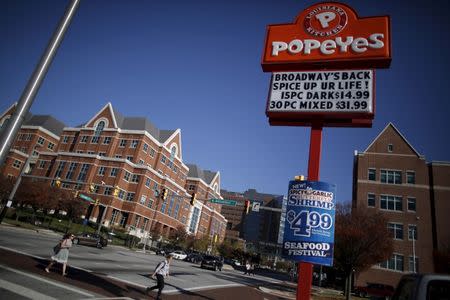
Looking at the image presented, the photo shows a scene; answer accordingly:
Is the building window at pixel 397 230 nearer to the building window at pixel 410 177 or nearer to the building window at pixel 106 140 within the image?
the building window at pixel 410 177

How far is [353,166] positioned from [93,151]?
51062mm

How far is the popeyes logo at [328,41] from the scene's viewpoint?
395 inches

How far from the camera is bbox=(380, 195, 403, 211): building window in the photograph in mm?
47312

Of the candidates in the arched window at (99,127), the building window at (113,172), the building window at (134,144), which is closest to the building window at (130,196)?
the building window at (113,172)

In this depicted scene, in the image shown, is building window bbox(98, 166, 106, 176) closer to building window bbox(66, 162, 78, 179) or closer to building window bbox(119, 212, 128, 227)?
building window bbox(66, 162, 78, 179)

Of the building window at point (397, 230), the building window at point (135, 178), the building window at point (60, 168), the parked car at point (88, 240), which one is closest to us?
the parked car at point (88, 240)

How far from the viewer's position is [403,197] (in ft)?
156

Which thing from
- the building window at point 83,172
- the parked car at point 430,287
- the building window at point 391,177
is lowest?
the parked car at point 430,287

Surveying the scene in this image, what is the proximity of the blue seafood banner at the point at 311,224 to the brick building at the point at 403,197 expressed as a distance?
3731 cm

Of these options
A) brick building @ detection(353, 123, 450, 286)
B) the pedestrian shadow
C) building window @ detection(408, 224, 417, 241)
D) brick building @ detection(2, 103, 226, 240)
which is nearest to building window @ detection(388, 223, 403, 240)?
brick building @ detection(353, 123, 450, 286)

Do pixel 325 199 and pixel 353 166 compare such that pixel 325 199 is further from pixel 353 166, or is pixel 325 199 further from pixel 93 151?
pixel 93 151

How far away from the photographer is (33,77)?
18.7ft

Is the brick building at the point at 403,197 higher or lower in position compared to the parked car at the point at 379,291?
higher

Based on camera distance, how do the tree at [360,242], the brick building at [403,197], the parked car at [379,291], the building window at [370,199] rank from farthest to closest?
the building window at [370,199]
the brick building at [403,197]
the parked car at [379,291]
the tree at [360,242]
